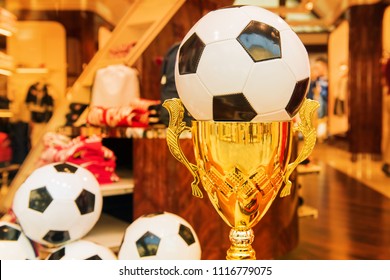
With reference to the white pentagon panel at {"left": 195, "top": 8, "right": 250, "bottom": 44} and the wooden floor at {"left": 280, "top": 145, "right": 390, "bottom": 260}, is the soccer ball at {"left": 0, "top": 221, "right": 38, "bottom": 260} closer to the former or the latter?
the white pentagon panel at {"left": 195, "top": 8, "right": 250, "bottom": 44}

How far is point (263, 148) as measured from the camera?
3.30 feet

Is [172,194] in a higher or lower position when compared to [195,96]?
lower

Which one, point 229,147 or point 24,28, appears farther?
point 24,28

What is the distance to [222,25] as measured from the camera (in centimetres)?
101

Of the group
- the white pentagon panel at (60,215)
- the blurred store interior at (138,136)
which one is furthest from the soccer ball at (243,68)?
the white pentagon panel at (60,215)

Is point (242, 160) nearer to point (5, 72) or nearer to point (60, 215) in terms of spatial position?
point (60, 215)

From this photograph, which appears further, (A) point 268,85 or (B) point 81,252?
(B) point 81,252

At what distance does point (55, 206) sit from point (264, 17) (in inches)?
37.6

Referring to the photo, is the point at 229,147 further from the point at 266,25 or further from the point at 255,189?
the point at 266,25

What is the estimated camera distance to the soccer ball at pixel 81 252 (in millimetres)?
1505

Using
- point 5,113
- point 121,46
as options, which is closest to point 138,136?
point 121,46

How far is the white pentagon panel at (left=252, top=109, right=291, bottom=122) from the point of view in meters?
1.00

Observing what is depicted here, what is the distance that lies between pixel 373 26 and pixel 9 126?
5.52m
